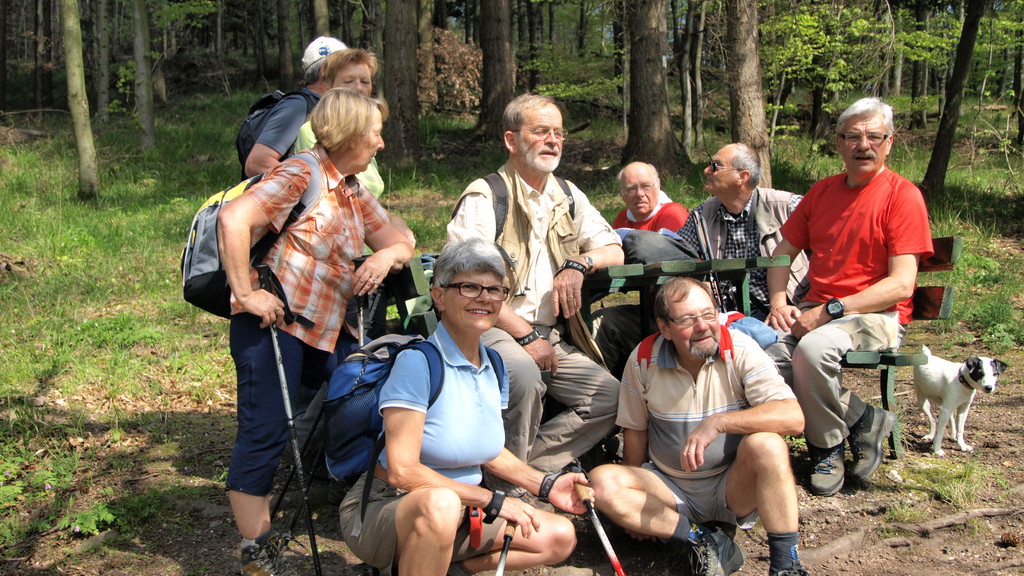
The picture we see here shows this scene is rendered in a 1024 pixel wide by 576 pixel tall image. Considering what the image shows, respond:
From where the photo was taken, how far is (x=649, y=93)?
37.0 feet

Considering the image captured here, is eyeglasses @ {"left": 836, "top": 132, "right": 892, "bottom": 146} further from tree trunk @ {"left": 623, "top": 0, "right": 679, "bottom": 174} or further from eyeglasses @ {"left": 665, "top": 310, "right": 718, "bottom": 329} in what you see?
tree trunk @ {"left": 623, "top": 0, "right": 679, "bottom": 174}

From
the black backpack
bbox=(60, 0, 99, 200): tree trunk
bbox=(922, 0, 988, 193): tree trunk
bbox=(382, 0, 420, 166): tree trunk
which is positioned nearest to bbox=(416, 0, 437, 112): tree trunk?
bbox=(382, 0, 420, 166): tree trunk

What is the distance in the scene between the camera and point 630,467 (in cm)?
344

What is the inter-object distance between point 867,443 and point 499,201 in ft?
7.05

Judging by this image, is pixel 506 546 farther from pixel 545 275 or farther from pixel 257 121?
pixel 257 121

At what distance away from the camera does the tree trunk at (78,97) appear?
9375 mm

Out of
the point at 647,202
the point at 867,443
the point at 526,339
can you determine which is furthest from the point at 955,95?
the point at 526,339

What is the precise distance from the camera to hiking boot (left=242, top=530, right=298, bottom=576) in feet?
9.86

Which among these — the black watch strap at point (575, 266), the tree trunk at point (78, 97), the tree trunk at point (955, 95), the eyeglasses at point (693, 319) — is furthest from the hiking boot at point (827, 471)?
the tree trunk at point (78, 97)

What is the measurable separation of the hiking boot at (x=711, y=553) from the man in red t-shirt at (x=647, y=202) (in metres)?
2.25

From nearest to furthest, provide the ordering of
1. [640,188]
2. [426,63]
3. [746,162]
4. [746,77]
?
[746,162], [640,188], [746,77], [426,63]

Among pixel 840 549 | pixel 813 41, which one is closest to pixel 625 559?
pixel 840 549

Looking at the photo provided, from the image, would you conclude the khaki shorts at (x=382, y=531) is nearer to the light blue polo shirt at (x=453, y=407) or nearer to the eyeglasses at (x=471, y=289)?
the light blue polo shirt at (x=453, y=407)

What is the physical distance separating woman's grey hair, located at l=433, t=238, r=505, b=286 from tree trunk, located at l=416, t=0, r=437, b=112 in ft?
56.5
